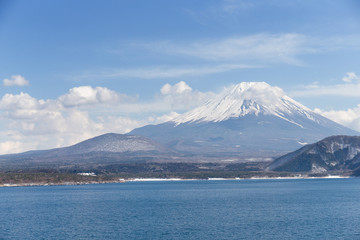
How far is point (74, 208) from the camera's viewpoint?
10988cm

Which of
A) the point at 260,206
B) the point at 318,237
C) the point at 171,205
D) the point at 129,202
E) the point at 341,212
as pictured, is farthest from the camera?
the point at 129,202

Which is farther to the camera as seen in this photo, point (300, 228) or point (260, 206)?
point (260, 206)

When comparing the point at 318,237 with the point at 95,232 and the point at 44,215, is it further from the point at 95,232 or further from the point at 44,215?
the point at 44,215

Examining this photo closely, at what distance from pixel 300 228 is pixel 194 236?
53.7 ft

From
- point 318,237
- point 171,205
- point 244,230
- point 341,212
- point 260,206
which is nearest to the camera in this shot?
point 318,237

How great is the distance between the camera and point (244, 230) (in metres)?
75.7

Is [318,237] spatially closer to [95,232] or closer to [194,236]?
[194,236]

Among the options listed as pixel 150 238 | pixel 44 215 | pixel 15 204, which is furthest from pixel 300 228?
pixel 15 204

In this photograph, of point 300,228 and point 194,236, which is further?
point 300,228

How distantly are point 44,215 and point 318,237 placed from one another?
170 ft

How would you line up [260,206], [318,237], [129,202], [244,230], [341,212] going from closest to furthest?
[318,237] < [244,230] < [341,212] < [260,206] < [129,202]

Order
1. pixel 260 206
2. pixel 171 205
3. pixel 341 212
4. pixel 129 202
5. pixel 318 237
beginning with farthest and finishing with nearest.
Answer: pixel 129 202 < pixel 171 205 < pixel 260 206 < pixel 341 212 < pixel 318 237

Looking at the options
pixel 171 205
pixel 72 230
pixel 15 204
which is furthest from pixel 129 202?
pixel 72 230

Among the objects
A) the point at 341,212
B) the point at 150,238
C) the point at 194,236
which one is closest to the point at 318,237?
the point at 194,236
